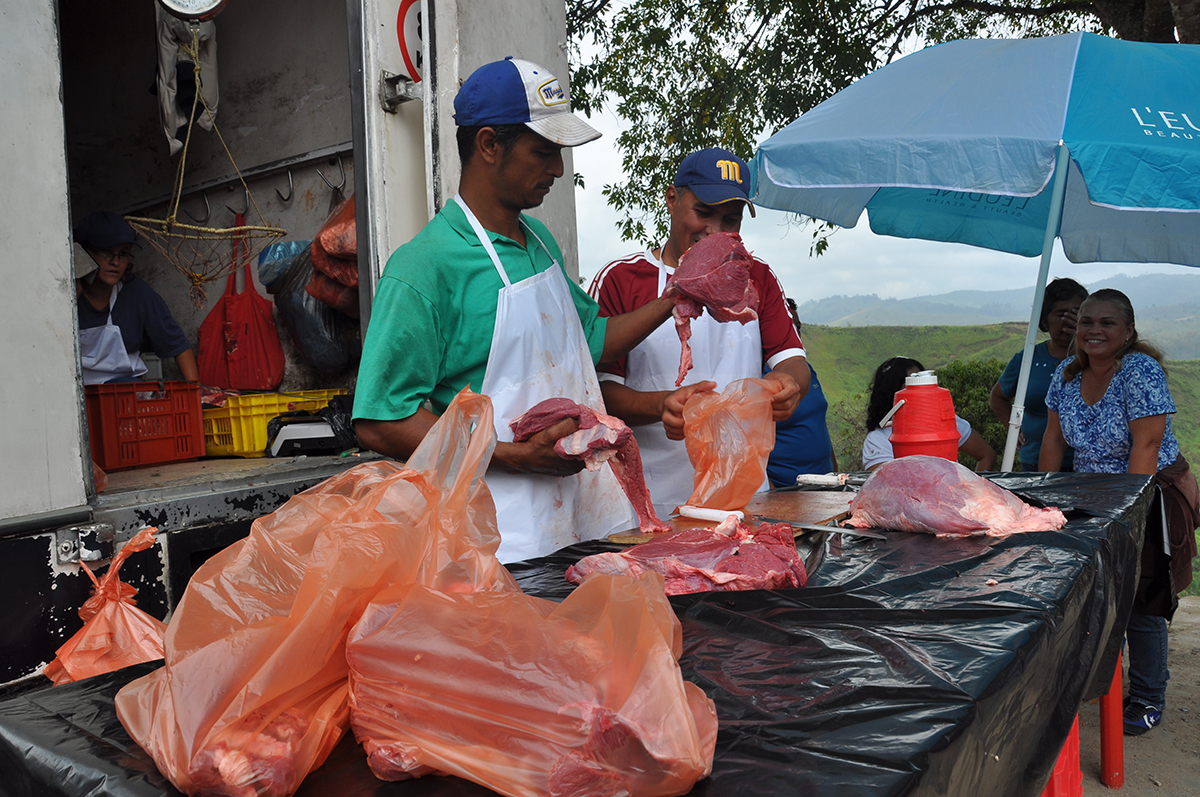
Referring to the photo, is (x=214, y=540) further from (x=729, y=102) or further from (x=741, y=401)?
(x=729, y=102)

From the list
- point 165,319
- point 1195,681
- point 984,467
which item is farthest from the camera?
point 984,467

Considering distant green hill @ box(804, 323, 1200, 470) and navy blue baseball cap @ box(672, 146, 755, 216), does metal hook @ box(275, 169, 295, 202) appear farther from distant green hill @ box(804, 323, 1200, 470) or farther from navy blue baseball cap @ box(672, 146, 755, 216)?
distant green hill @ box(804, 323, 1200, 470)

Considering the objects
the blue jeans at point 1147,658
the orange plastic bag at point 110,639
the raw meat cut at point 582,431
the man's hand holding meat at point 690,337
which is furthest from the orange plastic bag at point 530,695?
the blue jeans at point 1147,658

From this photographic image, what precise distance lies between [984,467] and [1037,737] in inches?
178

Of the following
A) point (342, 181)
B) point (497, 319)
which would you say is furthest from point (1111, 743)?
point (342, 181)

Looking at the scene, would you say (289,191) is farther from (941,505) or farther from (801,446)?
(941,505)

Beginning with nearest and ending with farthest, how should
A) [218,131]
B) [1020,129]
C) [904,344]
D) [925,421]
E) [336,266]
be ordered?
1. [925,421]
2. [1020,129]
3. [336,266]
4. [218,131]
5. [904,344]

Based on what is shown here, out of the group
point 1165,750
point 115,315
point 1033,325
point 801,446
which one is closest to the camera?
point 1165,750

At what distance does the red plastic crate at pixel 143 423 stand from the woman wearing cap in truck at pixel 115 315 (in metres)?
0.42

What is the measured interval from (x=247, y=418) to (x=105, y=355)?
0.86 m

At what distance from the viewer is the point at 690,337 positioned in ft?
9.59

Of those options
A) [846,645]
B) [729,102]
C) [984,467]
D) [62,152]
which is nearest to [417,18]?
[62,152]

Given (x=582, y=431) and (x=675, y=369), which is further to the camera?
(x=675, y=369)

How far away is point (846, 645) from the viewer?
1292 mm
